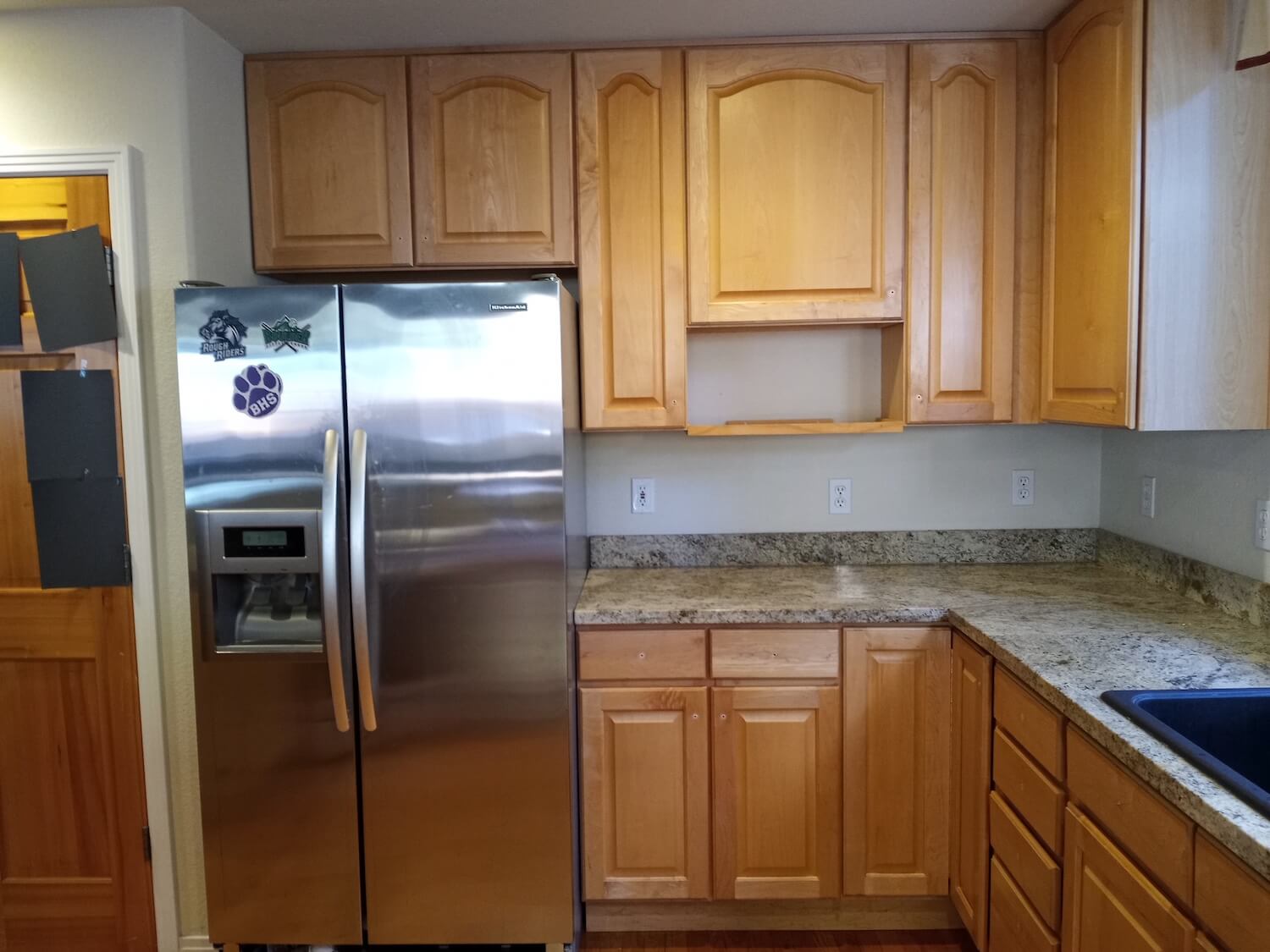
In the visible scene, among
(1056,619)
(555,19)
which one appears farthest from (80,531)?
(1056,619)

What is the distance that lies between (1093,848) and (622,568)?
4.90 feet

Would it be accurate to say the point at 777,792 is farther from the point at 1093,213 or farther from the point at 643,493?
the point at 1093,213

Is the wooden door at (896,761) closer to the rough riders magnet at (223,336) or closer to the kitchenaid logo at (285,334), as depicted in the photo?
the kitchenaid logo at (285,334)

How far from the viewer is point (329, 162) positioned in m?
2.31

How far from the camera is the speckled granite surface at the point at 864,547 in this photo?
8.66ft

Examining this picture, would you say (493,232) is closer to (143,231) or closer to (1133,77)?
(143,231)

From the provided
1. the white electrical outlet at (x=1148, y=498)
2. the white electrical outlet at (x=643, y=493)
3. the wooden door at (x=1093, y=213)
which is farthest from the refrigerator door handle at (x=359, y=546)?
the white electrical outlet at (x=1148, y=498)

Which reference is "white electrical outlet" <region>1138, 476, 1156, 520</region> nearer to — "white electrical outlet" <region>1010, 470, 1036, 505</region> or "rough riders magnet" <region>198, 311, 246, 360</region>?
"white electrical outlet" <region>1010, 470, 1036, 505</region>

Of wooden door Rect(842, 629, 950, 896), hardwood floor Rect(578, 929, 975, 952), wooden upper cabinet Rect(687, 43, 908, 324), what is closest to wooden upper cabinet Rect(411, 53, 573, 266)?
wooden upper cabinet Rect(687, 43, 908, 324)

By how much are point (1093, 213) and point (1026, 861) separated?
1470 mm

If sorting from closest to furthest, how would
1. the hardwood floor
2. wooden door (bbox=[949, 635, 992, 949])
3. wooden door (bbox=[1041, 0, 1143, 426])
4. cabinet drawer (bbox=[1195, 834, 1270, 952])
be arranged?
cabinet drawer (bbox=[1195, 834, 1270, 952]), wooden door (bbox=[1041, 0, 1143, 426]), wooden door (bbox=[949, 635, 992, 949]), the hardwood floor

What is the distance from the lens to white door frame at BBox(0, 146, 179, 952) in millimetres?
2023

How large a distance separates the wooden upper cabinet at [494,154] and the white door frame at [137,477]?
70 centimetres

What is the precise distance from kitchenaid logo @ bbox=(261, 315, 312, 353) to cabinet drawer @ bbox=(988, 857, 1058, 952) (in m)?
1.96
